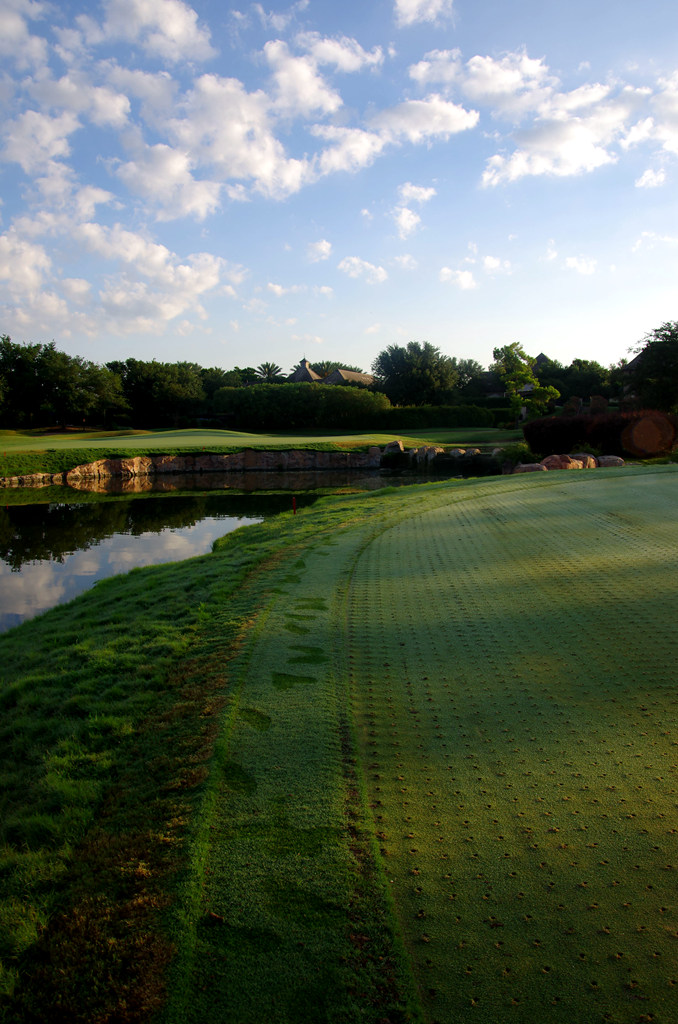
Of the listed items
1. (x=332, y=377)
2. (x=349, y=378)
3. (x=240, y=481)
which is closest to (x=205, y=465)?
(x=240, y=481)

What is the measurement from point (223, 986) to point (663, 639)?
14.6 ft

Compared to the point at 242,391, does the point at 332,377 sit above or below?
above

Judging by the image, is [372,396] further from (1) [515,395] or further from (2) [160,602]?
(2) [160,602]

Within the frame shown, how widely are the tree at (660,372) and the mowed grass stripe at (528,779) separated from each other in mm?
30122

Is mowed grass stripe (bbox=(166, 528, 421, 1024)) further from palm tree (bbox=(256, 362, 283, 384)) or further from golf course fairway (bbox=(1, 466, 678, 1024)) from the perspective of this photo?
palm tree (bbox=(256, 362, 283, 384))

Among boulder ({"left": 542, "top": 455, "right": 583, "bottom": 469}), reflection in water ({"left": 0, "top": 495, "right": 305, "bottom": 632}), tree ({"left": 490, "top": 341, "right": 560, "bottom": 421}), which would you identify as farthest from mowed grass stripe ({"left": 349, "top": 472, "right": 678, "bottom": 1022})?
tree ({"left": 490, "top": 341, "right": 560, "bottom": 421})

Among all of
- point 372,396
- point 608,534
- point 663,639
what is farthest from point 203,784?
point 372,396

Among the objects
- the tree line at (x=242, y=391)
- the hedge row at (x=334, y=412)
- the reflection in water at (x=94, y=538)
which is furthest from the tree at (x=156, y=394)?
the reflection in water at (x=94, y=538)

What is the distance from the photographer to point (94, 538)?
1797cm

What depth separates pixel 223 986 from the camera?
2.44m

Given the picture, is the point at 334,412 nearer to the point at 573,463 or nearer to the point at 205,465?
the point at 205,465

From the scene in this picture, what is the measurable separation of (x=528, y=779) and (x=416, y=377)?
7097cm

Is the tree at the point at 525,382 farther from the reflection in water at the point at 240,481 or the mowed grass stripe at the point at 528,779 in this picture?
the mowed grass stripe at the point at 528,779

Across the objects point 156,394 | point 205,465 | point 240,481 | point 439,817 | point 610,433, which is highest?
point 156,394
